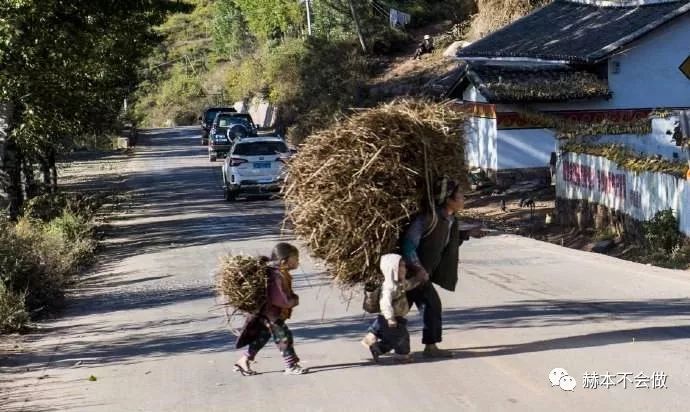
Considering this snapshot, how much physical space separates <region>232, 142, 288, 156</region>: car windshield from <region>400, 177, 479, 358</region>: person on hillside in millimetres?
19324

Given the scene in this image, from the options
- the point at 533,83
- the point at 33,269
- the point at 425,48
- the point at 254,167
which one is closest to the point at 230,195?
the point at 254,167

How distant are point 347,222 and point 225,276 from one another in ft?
3.62

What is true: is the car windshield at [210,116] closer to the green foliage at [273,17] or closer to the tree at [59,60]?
the green foliage at [273,17]

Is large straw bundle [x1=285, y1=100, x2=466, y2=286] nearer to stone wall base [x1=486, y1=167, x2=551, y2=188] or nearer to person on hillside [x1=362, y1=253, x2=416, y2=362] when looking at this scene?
person on hillside [x1=362, y1=253, x2=416, y2=362]

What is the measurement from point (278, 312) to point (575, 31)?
2801cm

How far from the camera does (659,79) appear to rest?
31.9 meters

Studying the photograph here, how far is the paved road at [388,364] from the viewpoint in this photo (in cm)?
812

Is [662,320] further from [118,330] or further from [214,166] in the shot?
[214,166]

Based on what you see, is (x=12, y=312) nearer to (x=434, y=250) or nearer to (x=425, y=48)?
(x=434, y=250)

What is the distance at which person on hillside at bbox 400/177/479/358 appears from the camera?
881cm

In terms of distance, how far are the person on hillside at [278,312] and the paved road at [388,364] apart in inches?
10.8

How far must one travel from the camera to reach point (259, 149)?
28547 millimetres

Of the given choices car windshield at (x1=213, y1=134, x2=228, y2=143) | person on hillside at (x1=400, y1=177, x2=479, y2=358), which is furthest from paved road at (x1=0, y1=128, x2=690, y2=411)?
car windshield at (x1=213, y1=134, x2=228, y2=143)

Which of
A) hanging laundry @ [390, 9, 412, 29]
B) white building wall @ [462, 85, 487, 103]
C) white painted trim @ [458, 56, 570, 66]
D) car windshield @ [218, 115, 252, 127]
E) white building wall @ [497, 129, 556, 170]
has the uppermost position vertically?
A: hanging laundry @ [390, 9, 412, 29]
